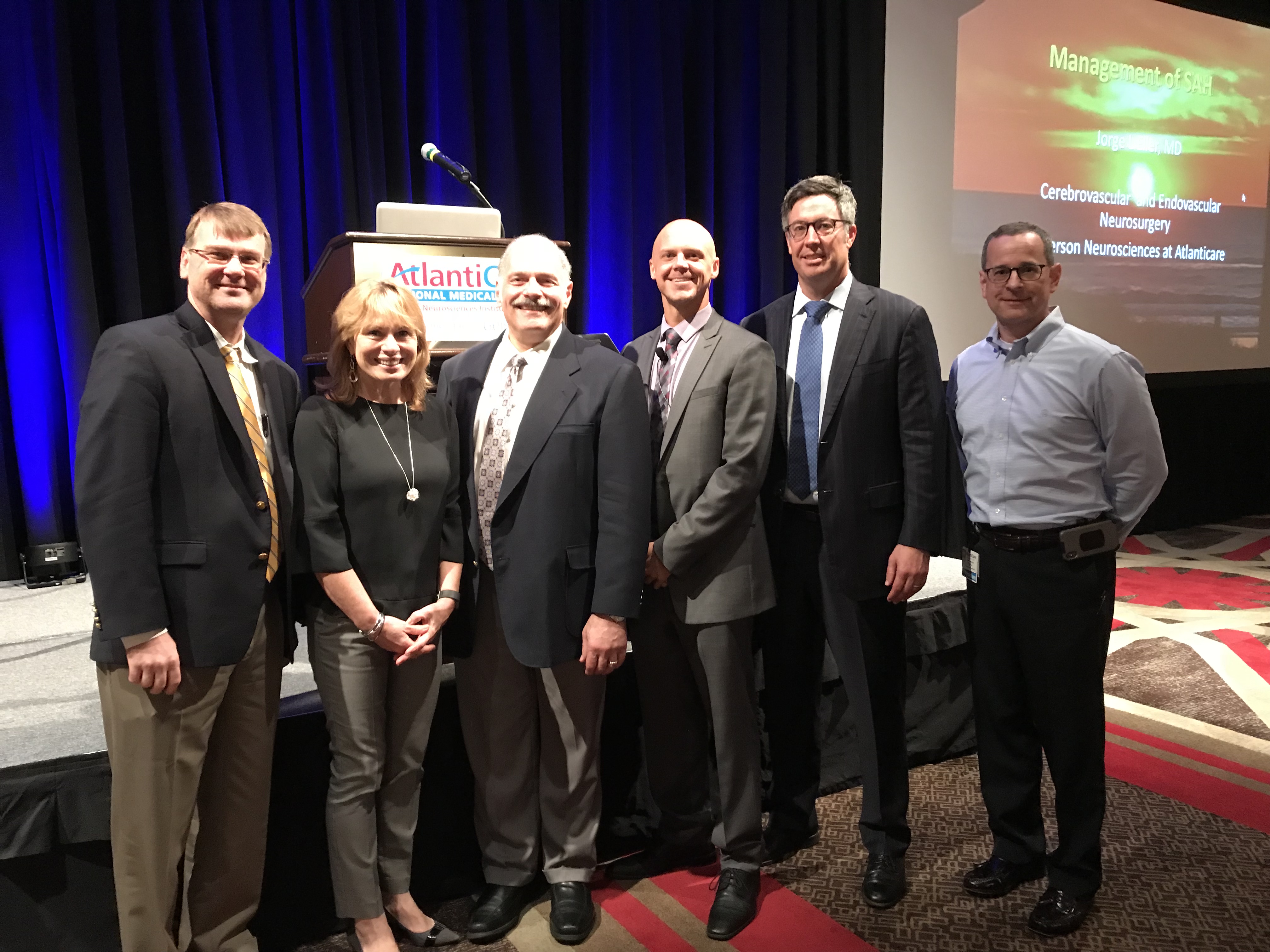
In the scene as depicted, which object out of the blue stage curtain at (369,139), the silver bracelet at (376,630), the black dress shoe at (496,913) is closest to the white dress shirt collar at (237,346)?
the silver bracelet at (376,630)

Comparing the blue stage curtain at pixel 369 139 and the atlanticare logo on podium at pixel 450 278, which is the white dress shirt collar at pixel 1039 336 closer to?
the atlanticare logo on podium at pixel 450 278

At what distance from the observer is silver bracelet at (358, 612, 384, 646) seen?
1.91m

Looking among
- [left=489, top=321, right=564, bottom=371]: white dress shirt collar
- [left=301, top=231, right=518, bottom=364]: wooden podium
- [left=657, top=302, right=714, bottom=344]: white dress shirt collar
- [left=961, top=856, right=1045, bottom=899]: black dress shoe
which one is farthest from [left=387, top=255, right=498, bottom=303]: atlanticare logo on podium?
[left=961, top=856, right=1045, bottom=899]: black dress shoe

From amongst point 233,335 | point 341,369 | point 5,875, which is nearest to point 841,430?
point 341,369

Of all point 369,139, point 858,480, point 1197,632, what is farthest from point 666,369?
point 1197,632

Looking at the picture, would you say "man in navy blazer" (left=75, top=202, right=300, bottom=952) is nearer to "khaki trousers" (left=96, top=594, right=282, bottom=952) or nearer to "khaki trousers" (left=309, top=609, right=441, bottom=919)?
"khaki trousers" (left=96, top=594, right=282, bottom=952)

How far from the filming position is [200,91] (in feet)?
13.2

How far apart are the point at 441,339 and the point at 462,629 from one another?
0.95m

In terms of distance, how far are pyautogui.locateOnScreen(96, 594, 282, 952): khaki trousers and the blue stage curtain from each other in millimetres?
2625

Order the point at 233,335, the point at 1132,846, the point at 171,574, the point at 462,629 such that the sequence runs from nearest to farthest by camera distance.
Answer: the point at 171,574 < the point at 233,335 < the point at 462,629 < the point at 1132,846

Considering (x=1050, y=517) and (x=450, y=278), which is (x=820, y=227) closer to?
(x=1050, y=517)

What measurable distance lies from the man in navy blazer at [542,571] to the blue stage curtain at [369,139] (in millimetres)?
2519

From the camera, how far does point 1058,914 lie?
2.15 metres

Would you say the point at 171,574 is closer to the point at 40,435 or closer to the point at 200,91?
the point at 40,435
